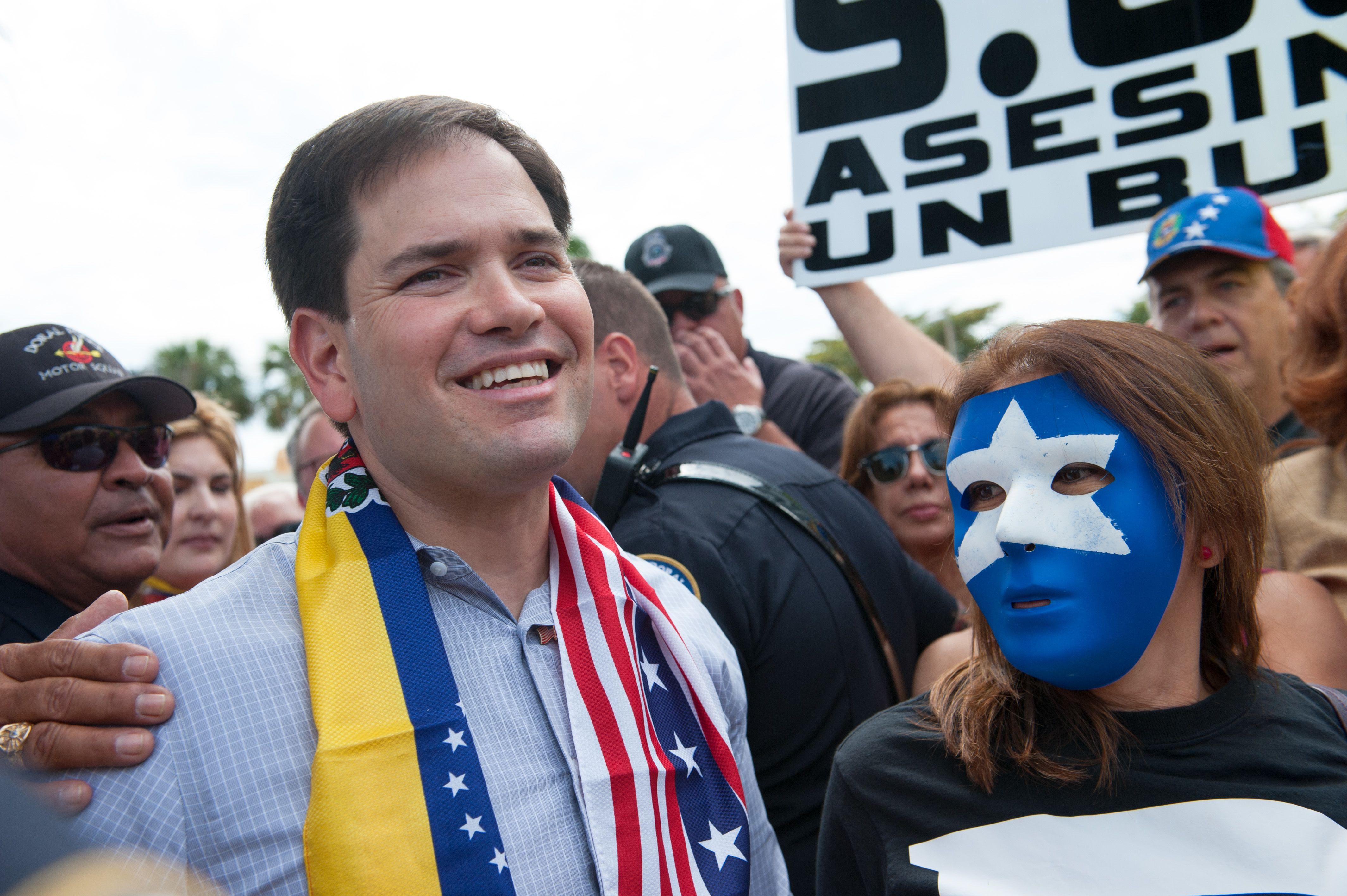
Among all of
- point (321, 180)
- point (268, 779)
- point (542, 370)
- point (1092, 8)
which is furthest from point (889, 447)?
point (268, 779)

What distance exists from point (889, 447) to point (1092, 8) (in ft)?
5.65

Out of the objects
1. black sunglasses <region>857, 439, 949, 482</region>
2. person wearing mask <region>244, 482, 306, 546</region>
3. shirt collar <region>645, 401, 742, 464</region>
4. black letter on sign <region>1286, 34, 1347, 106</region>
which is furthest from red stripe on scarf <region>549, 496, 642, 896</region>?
person wearing mask <region>244, 482, 306, 546</region>

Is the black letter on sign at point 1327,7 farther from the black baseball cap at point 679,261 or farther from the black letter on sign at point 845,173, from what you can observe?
the black baseball cap at point 679,261

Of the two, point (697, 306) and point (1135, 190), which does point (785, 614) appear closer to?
point (1135, 190)

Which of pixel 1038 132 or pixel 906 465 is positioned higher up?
pixel 1038 132

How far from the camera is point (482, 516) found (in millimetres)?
1791

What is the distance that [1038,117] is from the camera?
10.8ft

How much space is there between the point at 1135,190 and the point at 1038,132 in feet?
1.27

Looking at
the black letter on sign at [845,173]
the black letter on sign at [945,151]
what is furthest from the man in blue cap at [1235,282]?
the black letter on sign at [845,173]

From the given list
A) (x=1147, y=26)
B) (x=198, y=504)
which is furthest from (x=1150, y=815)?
(x=198, y=504)

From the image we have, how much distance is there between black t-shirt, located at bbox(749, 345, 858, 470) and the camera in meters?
4.46

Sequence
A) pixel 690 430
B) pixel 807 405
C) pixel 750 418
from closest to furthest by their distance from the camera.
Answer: pixel 690 430
pixel 750 418
pixel 807 405

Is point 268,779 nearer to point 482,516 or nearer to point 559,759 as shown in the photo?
point 559,759

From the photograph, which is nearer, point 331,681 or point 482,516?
point 331,681
